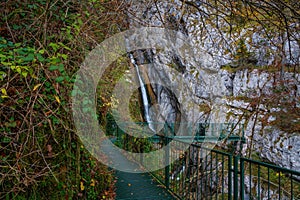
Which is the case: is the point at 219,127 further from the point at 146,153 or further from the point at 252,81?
the point at 146,153

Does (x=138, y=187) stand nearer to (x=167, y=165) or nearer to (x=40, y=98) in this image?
(x=167, y=165)

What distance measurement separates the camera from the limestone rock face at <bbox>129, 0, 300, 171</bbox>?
7551 mm

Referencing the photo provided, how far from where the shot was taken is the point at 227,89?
10.6 metres

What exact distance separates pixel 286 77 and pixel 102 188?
252 inches

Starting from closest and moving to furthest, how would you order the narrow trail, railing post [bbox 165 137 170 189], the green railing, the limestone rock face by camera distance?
the green railing < the narrow trail < railing post [bbox 165 137 170 189] < the limestone rock face

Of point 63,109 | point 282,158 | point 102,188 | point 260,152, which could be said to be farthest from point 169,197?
point 282,158

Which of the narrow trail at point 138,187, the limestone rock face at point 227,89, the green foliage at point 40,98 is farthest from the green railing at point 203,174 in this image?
the green foliage at point 40,98

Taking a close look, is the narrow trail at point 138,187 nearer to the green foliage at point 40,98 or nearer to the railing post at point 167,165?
the railing post at point 167,165

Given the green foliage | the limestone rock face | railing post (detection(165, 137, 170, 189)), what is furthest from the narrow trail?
the limestone rock face

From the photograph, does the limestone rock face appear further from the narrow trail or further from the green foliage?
the green foliage

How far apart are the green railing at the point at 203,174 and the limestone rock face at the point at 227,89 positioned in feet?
3.73

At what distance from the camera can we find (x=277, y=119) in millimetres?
7969

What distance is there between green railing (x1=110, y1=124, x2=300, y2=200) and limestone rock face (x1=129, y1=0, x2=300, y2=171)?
1.14 m

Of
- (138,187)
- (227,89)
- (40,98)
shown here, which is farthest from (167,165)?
(227,89)
